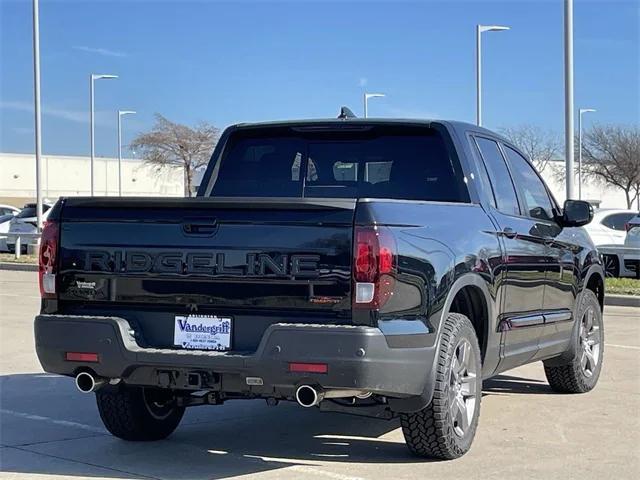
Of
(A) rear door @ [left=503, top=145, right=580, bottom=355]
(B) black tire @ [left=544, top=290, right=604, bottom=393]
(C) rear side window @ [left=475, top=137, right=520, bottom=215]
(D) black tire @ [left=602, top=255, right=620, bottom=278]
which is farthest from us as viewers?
(D) black tire @ [left=602, top=255, right=620, bottom=278]

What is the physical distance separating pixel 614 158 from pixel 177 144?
26786 mm

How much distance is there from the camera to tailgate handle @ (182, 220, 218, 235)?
5387mm

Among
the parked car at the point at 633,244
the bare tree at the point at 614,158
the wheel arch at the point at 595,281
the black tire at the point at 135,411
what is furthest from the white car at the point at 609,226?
the bare tree at the point at 614,158

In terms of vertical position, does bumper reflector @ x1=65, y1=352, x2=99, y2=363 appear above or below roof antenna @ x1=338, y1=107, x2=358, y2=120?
below

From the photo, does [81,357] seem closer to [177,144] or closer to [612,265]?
[612,265]

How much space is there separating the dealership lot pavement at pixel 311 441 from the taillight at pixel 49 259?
1054 mm

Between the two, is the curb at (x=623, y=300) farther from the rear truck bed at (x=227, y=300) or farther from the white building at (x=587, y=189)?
the white building at (x=587, y=189)

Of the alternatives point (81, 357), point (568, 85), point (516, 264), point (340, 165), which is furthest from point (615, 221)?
point (81, 357)

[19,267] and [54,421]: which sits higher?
[19,267]

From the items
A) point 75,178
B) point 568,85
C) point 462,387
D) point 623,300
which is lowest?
point 623,300

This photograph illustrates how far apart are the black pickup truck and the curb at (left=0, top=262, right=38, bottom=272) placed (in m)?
18.5

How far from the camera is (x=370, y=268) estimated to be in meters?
5.10

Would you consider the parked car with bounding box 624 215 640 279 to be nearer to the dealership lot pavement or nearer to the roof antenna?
the dealership lot pavement

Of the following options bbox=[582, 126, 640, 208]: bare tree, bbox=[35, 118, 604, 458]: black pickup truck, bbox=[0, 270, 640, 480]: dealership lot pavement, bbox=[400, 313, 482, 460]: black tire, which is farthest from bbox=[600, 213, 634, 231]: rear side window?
bbox=[582, 126, 640, 208]: bare tree
